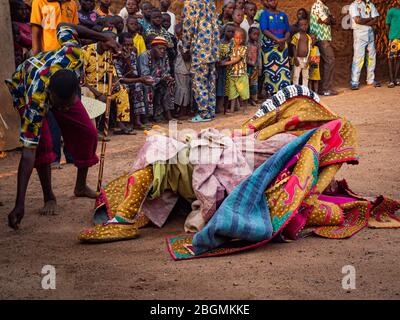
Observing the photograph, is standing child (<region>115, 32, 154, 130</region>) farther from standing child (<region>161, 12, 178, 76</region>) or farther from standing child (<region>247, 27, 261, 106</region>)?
standing child (<region>247, 27, 261, 106</region>)

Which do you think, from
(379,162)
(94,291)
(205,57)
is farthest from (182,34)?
(94,291)

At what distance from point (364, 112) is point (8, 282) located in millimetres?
7723

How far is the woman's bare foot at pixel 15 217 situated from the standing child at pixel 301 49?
8.42 m

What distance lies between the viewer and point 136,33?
10.1 metres

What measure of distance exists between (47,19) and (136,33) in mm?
2773

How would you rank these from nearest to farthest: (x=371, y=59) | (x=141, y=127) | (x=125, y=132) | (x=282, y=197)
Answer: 1. (x=282, y=197)
2. (x=125, y=132)
3. (x=141, y=127)
4. (x=371, y=59)

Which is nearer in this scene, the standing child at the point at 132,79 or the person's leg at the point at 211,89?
the standing child at the point at 132,79

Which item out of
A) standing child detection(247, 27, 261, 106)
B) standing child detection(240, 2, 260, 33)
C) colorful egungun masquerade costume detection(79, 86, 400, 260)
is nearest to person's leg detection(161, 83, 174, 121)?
standing child detection(247, 27, 261, 106)

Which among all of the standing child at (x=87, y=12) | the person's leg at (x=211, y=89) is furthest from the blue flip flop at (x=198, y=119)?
the standing child at (x=87, y=12)

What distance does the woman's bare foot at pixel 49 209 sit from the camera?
5.72 m

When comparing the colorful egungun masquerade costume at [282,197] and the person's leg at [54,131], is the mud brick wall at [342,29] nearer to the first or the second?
the person's leg at [54,131]

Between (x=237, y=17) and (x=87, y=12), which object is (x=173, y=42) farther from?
(x=87, y=12)

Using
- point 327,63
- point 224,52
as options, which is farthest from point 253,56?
point 327,63

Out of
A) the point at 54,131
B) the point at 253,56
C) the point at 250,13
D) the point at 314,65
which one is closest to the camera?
the point at 54,131
